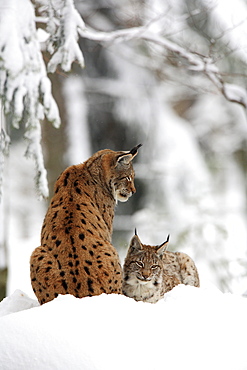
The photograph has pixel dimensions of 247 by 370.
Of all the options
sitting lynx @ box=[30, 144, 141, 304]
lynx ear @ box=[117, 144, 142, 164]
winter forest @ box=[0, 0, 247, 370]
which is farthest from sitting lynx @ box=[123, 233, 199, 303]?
winter forest @ box=[0, 0, 247, 370]

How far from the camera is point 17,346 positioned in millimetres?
2664

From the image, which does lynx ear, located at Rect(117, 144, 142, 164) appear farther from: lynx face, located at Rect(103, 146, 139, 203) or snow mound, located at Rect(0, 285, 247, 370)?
snow mound, located at Rect(0, 285, 247, 370)

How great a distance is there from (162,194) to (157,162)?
0.57 metres

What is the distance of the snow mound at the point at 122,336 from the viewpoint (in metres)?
2.65

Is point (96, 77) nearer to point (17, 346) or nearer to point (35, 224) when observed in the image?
point (35, 224)

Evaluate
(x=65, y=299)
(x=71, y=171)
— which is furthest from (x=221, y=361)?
(x=71, y=171)

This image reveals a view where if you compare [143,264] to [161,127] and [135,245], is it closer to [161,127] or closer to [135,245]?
[135,245]

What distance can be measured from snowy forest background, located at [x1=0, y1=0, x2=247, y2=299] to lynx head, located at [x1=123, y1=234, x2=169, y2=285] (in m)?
3.32

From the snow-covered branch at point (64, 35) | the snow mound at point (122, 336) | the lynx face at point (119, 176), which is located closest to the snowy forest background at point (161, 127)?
the snow-covered branch at point (64, 35)

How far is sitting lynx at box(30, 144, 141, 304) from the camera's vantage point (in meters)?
3.70

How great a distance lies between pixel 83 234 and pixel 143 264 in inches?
28.4

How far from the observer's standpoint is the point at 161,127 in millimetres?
10125

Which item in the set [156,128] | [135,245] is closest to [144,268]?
[135,245]

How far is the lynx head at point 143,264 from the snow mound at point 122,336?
110 centimetres
